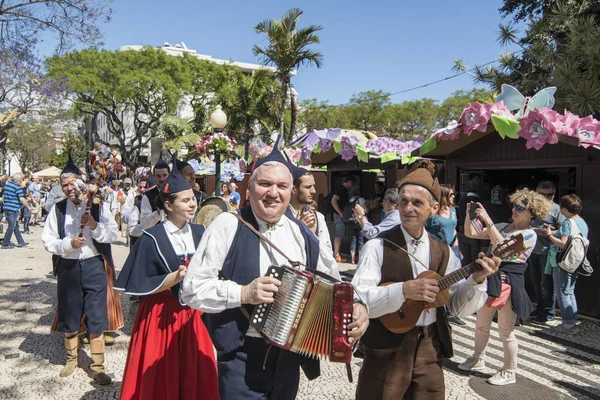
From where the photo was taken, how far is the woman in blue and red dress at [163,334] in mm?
3207

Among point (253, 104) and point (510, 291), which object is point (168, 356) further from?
point (253, 104)

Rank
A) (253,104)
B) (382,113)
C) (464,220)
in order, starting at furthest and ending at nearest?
(382,113), (253,104), (464,220)

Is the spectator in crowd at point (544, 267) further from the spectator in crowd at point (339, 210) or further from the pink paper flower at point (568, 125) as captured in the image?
the spectator in crowd at point (339, 210)

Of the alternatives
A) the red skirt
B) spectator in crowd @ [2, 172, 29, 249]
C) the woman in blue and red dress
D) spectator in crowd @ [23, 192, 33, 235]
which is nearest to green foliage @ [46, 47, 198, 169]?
spectator in crowd @ [23, 192, 33, 235]

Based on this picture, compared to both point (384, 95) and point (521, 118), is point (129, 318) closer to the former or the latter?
point (521, 118)

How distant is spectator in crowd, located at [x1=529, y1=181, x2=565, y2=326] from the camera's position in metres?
6.20

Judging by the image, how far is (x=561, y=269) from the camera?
19.9ft

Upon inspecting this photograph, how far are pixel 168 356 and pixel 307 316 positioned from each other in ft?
5.31

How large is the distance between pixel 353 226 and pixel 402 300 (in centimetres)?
800

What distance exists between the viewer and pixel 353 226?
1045 centimetres

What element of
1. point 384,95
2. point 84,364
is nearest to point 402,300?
point 84,364

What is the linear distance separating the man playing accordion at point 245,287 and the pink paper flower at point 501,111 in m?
4.97

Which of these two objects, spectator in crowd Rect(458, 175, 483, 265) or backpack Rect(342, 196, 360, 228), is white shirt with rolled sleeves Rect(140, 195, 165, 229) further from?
backpack Rect(342, 196, 360, 228)

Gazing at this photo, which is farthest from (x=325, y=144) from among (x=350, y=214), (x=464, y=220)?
(x=464, y=220)
